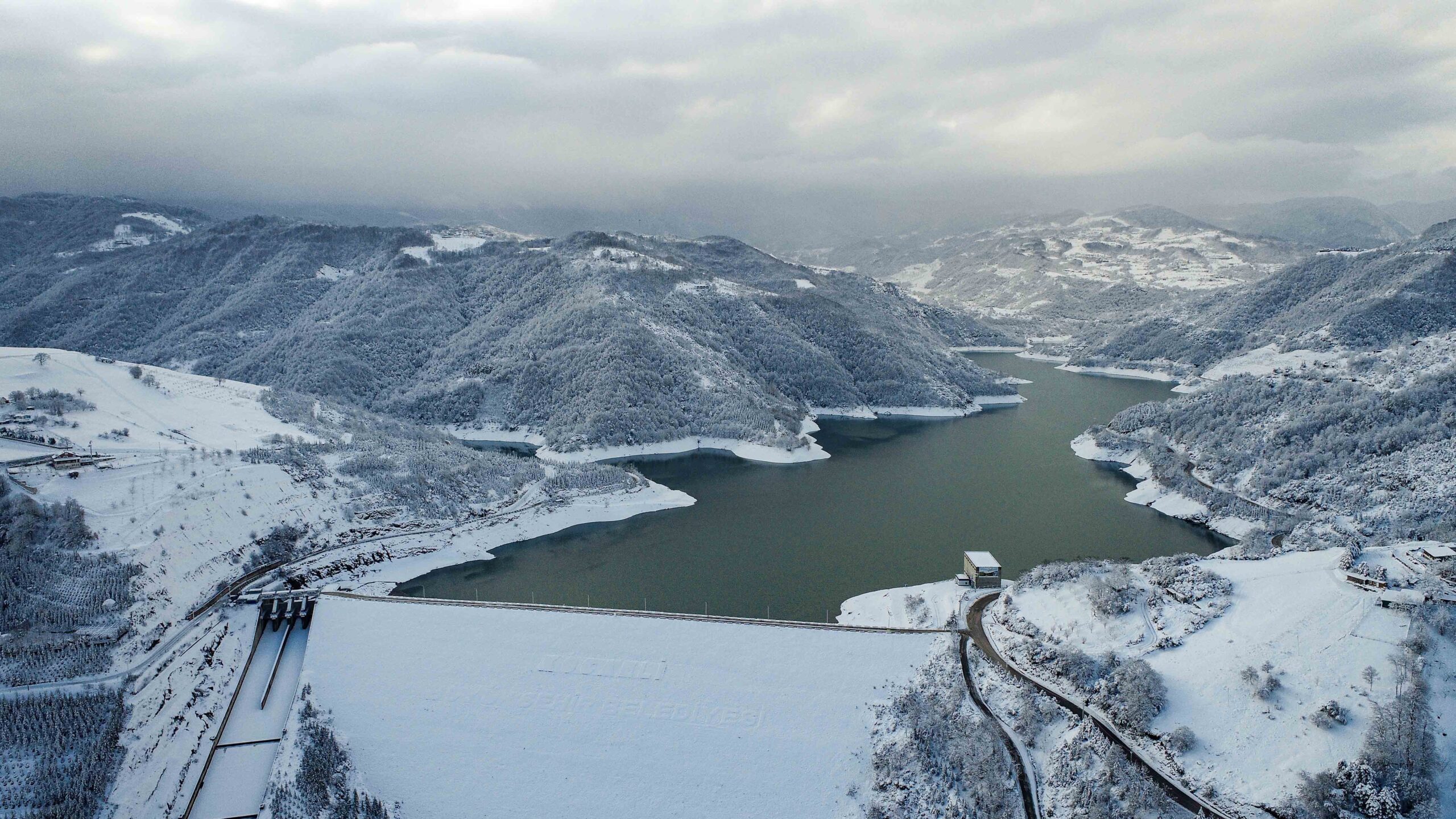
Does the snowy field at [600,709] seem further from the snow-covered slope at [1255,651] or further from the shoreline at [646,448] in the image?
the shoreline at [646,448]

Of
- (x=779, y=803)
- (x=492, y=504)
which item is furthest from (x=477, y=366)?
(x=779, y=803)

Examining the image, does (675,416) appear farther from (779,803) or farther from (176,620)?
(779,803)

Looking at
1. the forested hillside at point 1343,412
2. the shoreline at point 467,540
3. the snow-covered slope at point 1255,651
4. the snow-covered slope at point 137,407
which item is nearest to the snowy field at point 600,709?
the shoreline at point 467,540

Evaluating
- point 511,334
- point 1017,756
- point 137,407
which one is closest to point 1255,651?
point 1017,756

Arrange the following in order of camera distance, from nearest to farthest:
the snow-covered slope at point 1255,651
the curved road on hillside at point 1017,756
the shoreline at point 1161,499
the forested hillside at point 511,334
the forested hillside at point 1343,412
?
the snow-covered slope at point 1255,651 < the curved road on hillside at point 1017,756 < the forested hillside at point 1343,412 < the shoreline at point 1161,499 < the forested hillside at point 511,334

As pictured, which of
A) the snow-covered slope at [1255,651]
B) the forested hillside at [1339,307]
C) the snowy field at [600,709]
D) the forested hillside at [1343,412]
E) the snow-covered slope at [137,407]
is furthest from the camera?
the forested hillside at [1339,307]

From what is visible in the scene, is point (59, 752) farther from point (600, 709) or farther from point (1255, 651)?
point (1255, 651)

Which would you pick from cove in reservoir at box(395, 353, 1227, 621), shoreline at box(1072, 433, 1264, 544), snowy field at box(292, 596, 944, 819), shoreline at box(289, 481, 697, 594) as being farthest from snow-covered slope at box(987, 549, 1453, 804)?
shoreline at box(289, 481, 697, 594)

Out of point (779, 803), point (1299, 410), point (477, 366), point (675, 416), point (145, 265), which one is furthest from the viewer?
point (145, 265)
